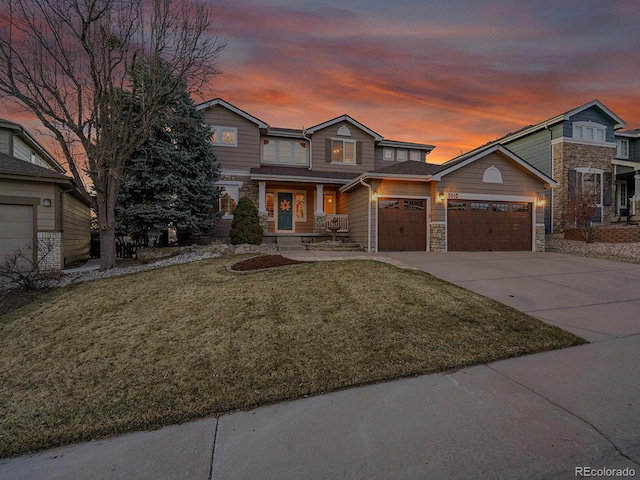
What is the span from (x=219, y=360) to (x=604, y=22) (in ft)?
48.7

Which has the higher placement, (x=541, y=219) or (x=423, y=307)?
(x=541, y=219)

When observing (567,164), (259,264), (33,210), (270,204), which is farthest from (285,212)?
(567,164)

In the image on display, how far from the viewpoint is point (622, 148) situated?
19859 mm

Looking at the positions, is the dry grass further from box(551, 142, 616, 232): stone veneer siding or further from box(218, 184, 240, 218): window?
box(551, 142, 616, 232): stone veneer siding

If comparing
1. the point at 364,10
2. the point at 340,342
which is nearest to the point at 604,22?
the point at 364,10

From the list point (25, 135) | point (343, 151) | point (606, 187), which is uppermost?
point (25, 135)

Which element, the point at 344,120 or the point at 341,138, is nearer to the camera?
the point at 344,120

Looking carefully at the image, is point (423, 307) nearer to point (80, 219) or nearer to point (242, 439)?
point (242, 439)

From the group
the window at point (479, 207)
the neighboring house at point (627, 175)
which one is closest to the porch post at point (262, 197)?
the window at point (479, 207)

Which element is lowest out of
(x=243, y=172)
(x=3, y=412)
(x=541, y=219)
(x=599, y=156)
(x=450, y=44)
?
(x=3, y=412)

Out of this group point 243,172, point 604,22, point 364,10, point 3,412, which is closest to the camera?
point 3,412

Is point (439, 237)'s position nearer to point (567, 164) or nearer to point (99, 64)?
point (567, 164)

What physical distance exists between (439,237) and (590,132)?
1354cm

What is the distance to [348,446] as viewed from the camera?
7.01ft
